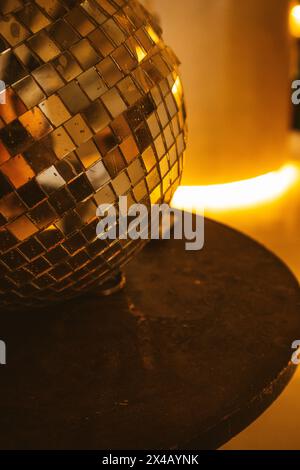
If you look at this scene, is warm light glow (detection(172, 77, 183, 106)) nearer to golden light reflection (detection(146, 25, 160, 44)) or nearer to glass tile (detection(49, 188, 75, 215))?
golden light reflection (detection(146, 25, 160, 44))

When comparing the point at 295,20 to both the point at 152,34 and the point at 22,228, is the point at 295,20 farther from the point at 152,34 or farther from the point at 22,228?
the point at 22,228

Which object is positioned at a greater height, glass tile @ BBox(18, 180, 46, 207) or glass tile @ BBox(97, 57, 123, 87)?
glass tile @ BBox(97, 57, 123, 87)

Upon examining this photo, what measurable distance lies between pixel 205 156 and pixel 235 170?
0.09 m

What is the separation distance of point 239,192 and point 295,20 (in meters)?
0.56

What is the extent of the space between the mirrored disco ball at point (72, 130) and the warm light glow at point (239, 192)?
1.04m

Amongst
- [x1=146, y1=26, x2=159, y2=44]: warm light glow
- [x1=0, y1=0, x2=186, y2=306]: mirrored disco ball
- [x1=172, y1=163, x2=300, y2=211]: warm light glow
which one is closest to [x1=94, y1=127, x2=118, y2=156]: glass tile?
[x1=0, y1=0, x2=186, y2=306]: mirrored disco ball

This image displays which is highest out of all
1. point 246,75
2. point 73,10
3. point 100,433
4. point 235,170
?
point 246,75

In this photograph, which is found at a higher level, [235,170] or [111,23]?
[235,170]

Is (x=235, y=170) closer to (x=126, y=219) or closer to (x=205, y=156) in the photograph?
(x=205, y=156)

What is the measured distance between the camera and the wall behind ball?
160cm

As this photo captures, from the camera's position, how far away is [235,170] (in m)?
1.71

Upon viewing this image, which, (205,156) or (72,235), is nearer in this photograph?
(72,235)

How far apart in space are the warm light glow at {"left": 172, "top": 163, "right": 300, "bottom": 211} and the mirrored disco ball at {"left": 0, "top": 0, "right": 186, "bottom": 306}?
1038mm

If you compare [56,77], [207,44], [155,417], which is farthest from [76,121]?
[207,44]
